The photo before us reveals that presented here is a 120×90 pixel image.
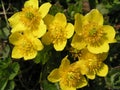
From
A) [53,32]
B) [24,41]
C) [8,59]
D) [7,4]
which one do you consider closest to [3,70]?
[8,59]

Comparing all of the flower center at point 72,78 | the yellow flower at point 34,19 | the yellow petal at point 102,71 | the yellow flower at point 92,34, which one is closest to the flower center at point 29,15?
the yellow flower at point 34,19

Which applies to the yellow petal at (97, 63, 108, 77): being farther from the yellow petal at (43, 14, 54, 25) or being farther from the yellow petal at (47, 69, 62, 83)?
the yellow petal at (43, 14, 54, 25)

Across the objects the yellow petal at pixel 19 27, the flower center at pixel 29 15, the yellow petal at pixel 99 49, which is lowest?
the yellow petal at pixel 99 49

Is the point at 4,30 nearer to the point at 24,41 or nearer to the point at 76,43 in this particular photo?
the point at 24,41

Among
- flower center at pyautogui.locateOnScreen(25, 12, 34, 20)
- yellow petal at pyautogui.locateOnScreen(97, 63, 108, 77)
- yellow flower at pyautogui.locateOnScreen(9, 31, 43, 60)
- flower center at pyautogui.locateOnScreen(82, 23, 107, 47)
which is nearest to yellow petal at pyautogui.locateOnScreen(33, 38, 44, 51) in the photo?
yellow flower at pyautogui.locateOnScreen(9, 31, 43, 60)

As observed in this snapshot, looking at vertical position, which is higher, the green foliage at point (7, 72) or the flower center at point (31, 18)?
the flower center at point (31, 18)

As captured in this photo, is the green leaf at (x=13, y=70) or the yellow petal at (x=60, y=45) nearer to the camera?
the yellow petal at (x=60, y=45)

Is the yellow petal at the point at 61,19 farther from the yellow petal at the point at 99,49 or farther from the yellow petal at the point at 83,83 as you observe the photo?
the yellow petal at the point at 83,83

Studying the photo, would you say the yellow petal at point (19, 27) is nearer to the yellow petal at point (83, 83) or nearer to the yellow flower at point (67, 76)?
the yellow flower at point (67, 76)
